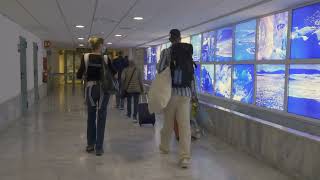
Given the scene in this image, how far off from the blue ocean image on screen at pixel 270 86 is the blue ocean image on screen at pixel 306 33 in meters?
0.52

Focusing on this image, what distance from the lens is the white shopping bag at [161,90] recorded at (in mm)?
4398

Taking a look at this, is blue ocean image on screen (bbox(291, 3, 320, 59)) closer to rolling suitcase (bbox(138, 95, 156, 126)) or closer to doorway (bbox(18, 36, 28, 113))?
rolling suitcase (bbox(138, 95, 156, 126))

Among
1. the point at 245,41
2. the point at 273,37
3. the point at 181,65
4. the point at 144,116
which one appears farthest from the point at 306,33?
the point at 144,116

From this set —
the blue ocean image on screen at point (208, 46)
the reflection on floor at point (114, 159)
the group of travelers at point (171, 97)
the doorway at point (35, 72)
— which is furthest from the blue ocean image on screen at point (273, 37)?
the doorway at point (35, 72)

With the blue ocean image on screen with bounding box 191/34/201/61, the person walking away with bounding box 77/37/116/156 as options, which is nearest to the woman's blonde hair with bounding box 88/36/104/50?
the person walking away with bounding box 77/37/116/156

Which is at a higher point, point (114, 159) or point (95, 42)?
point (95, 42)

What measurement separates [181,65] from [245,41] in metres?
3.23

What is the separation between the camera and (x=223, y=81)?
8.37m

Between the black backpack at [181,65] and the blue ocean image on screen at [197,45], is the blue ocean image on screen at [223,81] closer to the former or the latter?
the blue ocean image on screen at [197,45]

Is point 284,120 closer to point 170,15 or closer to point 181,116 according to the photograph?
point 181,116

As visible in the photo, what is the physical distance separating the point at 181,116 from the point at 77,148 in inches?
69.1

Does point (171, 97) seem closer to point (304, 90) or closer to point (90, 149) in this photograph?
point (90, 149)

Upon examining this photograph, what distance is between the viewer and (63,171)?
164 inches

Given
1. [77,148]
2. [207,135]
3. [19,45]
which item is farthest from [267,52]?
[19,45]
